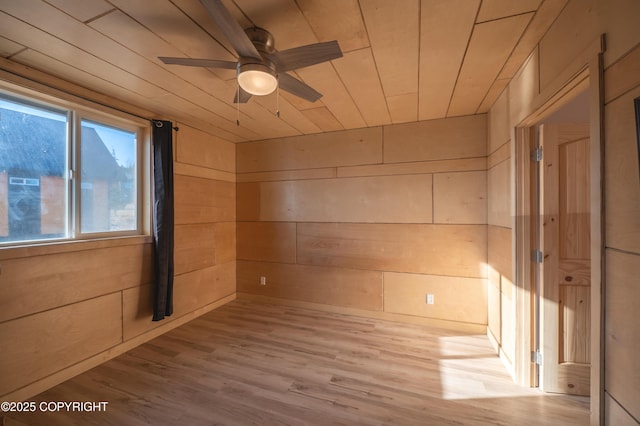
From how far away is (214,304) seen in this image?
3.79m

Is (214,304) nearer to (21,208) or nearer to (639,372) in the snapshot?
(21,208)

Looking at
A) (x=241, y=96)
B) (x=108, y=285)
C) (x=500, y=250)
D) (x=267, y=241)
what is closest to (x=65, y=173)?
(x=108, y=285)

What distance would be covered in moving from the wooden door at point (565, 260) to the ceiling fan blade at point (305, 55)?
1843 mm

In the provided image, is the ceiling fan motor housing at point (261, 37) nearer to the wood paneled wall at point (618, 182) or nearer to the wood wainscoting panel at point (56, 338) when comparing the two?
the wood paneled wall at point (618, 182)

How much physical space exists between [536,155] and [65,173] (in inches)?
162

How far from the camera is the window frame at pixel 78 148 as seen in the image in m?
2.08

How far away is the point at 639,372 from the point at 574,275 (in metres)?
1.25

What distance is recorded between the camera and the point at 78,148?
2.38 meters

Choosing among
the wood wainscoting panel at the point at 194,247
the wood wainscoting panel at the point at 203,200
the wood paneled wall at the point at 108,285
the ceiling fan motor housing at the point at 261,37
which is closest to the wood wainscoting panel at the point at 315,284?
the wood paneled wall at the point at 108,285

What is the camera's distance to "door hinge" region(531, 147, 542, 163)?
2.03m

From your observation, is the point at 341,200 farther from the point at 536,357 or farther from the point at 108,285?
the point at 108,285

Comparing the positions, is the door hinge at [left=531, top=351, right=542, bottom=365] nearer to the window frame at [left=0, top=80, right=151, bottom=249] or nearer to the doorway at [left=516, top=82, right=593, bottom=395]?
the doorway at [left=516, top=82, right=593, bottom=395]

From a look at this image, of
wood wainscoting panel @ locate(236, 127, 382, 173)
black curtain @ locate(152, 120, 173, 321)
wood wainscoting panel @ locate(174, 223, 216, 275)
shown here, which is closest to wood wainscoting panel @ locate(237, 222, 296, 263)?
wood wainscoting panel @ locate(174, 223, 216, 275)

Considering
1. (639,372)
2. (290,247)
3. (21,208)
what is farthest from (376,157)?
(21,208)
